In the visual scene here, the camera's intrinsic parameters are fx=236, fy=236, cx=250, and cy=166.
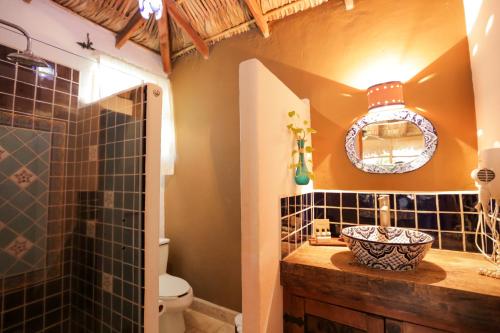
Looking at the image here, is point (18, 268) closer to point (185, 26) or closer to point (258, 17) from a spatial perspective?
point (185, 26)

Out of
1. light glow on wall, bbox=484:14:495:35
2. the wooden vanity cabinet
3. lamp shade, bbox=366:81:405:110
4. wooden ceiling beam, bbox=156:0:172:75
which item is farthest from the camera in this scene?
wooden ceiling beam, bbox=156:0:172:75

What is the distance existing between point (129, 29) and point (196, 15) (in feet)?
2.05

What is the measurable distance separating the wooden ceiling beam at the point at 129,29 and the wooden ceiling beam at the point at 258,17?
0.97m

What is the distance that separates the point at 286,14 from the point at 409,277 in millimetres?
2025

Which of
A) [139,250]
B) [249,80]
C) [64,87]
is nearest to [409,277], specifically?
[249,80]

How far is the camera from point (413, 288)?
0.98 m

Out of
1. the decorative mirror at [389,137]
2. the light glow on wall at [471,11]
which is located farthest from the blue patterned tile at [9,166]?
the light glow on wall at [471,11]

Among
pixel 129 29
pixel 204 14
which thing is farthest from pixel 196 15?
pixel 129 29

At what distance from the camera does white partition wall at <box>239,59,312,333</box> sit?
42.8 inches

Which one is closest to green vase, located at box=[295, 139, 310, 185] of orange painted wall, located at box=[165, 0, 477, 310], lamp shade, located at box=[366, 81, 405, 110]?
orange painted wall, located at box=[165, 0, 477, 310]

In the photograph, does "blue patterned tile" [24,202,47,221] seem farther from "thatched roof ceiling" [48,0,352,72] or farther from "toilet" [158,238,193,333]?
"thatched roof ceiling" [48,0,352,72]

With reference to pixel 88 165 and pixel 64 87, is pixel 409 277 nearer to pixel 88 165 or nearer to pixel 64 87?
pixel 88 165

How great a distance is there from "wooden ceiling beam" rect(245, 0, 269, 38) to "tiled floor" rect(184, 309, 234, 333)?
8.57 ft

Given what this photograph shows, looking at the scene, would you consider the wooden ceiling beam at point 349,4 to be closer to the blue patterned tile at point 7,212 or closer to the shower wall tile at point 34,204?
the shower wall tile at point 34,204
